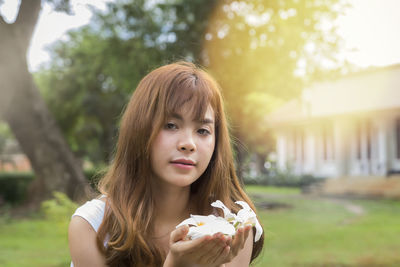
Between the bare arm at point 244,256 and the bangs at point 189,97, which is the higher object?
the bangs at point 189,97

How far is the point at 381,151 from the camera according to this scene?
16453mm

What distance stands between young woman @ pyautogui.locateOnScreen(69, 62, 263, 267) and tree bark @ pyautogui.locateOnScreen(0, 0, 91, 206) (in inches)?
246

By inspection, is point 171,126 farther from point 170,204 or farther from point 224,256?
point 224,256

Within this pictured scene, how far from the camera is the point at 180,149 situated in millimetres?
1787

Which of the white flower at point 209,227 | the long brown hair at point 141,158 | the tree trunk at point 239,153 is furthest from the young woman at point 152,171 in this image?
the tree trunk at point 239,153

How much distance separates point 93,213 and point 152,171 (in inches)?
12.2

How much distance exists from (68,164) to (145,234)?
711 centimetres

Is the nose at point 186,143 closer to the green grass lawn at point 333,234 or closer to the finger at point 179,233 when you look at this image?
the finger at point 179,233

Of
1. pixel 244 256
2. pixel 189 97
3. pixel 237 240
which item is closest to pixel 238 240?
pixel 237 240

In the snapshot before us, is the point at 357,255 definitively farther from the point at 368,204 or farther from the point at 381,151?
the point at 381,151

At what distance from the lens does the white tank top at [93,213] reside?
184cm

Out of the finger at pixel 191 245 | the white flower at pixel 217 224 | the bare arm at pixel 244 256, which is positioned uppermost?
the white flower at pixel 217 224

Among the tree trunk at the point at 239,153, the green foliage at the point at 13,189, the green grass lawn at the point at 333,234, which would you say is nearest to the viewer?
the tree trunk at the point at 239,153

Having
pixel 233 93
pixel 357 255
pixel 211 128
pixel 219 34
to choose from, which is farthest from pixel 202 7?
pixel 211 128
